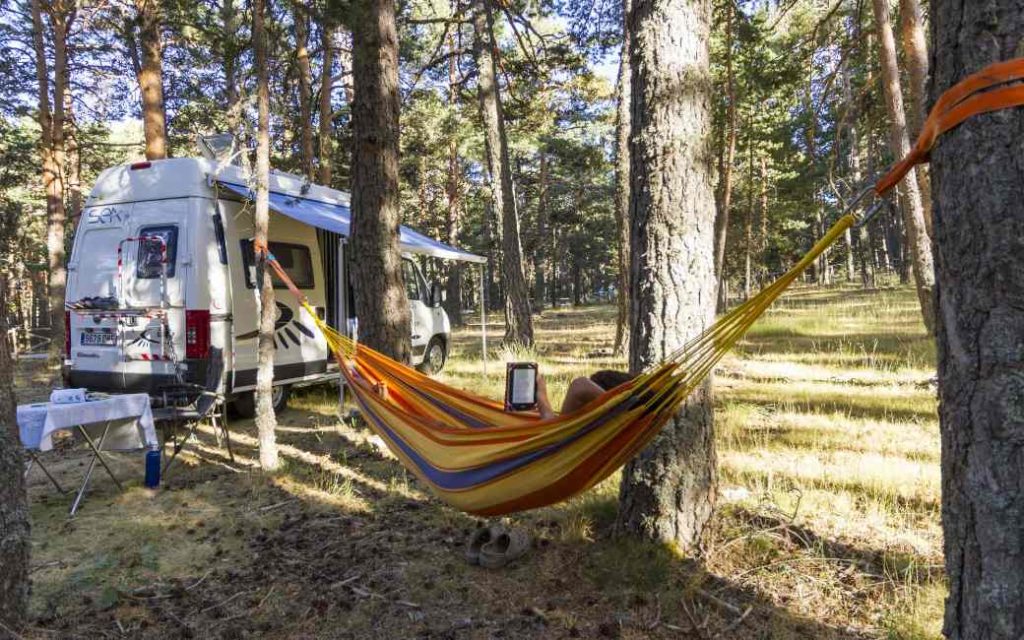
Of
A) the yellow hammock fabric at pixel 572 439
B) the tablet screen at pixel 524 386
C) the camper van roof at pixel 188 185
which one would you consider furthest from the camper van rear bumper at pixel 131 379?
the tablet screen at pixel 524 386

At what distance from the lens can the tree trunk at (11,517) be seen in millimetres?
1813

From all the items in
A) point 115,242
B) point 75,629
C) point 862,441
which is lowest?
point 75,629

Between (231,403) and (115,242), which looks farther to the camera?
(231,403)

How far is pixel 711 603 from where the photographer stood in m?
2.34

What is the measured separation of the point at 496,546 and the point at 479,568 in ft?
0.41

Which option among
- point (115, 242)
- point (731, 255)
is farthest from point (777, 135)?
point (115, 242)

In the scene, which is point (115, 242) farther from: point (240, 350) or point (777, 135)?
point (777, 135)

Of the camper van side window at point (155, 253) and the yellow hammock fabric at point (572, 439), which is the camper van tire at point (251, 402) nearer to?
the camper van side window at point (155, 253)

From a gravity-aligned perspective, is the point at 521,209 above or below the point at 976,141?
above

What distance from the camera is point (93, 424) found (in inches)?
156

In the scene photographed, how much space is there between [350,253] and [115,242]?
2.27 metres

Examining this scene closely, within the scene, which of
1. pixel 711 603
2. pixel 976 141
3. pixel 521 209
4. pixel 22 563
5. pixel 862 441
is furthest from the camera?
pixel 521 209

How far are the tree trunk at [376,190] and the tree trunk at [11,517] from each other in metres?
3.05

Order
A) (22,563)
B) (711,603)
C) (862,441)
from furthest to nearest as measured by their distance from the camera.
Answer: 1. (862,441)
2. (711,603)
3. (22,563)
